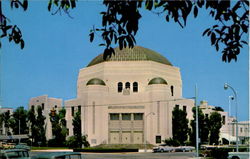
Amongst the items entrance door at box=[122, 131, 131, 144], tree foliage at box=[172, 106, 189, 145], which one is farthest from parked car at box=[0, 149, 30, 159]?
tree foliage at box=[172, 106, 189, 145]

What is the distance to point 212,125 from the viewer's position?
8112cm

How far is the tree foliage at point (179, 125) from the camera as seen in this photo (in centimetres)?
7769

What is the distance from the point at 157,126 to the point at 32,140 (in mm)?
27391

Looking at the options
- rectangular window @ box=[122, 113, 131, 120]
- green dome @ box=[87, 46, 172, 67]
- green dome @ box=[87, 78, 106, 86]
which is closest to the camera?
rectangular window @ box=[122, 113, 131, 120]

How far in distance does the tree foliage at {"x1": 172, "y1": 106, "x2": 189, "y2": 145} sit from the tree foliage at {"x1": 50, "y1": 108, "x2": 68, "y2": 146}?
21.0 meters

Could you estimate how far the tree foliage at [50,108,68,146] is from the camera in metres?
82.6

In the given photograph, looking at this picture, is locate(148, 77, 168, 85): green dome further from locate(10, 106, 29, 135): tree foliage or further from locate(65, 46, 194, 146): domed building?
locate(10, 106, 29, 135): tree foliage

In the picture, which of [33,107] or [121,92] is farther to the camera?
[33,107]

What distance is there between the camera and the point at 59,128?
272ft

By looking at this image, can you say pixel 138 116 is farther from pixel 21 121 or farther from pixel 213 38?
pixel 213 38

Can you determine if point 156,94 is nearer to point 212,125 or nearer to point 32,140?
point 212,125

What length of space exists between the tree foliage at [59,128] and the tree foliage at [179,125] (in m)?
21.0

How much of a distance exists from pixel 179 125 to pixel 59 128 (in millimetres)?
23125

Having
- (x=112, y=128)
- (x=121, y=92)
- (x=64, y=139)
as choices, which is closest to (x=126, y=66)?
(x=121, y=92)
